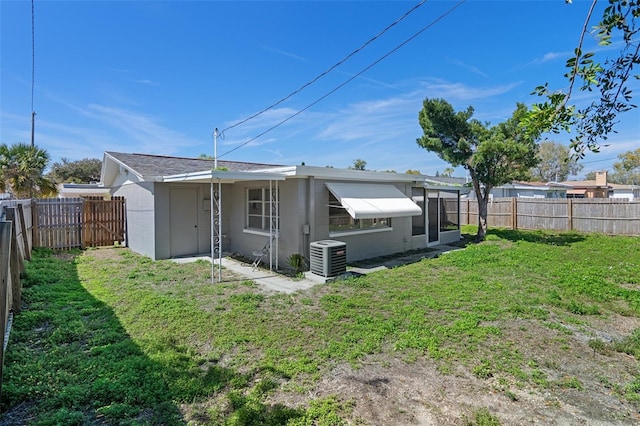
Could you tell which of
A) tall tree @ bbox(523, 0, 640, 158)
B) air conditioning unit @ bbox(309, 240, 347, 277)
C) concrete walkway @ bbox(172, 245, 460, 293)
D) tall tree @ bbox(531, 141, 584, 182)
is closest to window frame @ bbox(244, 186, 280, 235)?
concrete walkway @ bbox(172, 245, 460, 293)

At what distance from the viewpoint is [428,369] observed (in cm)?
479

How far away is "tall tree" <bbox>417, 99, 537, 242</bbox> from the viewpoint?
15805 millimetres

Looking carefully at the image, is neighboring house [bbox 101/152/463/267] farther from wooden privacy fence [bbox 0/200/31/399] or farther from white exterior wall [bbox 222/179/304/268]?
wooden privacy fence [bbox 0/200/31/399]

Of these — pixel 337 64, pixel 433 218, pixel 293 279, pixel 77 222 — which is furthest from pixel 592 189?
pixel 77 222

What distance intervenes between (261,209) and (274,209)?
36.4 inches

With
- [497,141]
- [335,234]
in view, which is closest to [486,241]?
[497,141]

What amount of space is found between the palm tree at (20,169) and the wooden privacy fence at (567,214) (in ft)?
89.8

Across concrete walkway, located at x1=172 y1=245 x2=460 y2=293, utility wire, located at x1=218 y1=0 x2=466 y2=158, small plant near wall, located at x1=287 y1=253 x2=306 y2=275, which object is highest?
utility wire, located at x1=218 y1=0 x2=466 y2=158

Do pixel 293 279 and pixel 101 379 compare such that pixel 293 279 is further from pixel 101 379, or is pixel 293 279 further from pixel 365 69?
pixel 365 69

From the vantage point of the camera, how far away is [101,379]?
4359 mm

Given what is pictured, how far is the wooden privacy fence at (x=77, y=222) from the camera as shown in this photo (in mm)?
14617

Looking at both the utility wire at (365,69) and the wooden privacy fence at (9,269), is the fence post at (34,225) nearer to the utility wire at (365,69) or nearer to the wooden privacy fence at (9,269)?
the wooden privacy fence at (9,269)

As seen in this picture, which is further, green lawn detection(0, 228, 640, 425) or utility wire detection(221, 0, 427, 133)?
utility wire detection(221, 0, 427, 133)

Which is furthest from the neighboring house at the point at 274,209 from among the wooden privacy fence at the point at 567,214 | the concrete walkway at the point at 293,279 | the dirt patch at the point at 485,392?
the wooden privacy fence at the point at 567,214
